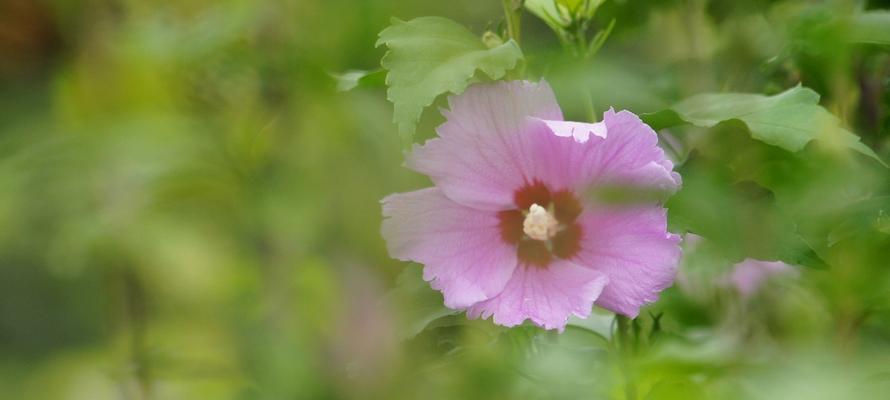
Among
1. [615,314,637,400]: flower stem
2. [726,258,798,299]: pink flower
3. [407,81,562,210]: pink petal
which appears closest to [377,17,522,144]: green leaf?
[407,81,562,210]: pink petal

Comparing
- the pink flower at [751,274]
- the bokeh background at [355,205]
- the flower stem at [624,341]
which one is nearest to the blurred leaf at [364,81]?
the bokeh background at [355,205]

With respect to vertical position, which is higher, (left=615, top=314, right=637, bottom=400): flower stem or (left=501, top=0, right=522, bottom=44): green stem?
(left=501, top=0, right=522, bottom=44): green stem

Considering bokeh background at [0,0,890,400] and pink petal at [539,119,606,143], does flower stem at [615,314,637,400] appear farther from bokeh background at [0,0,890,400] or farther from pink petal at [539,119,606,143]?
pink petal at [539,119,606,143]

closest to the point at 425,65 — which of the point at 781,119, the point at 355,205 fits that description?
the point at 781,119

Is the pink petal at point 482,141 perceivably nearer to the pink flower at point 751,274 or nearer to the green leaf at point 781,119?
the green leaf at point 781,119

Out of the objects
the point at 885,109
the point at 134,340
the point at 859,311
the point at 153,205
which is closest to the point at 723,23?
the point at 885,109

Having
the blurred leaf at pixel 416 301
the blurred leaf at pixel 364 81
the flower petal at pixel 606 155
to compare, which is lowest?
the blurred leaf at pixel 416 301

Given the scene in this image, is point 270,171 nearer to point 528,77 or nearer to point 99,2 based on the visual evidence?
point 99,2
